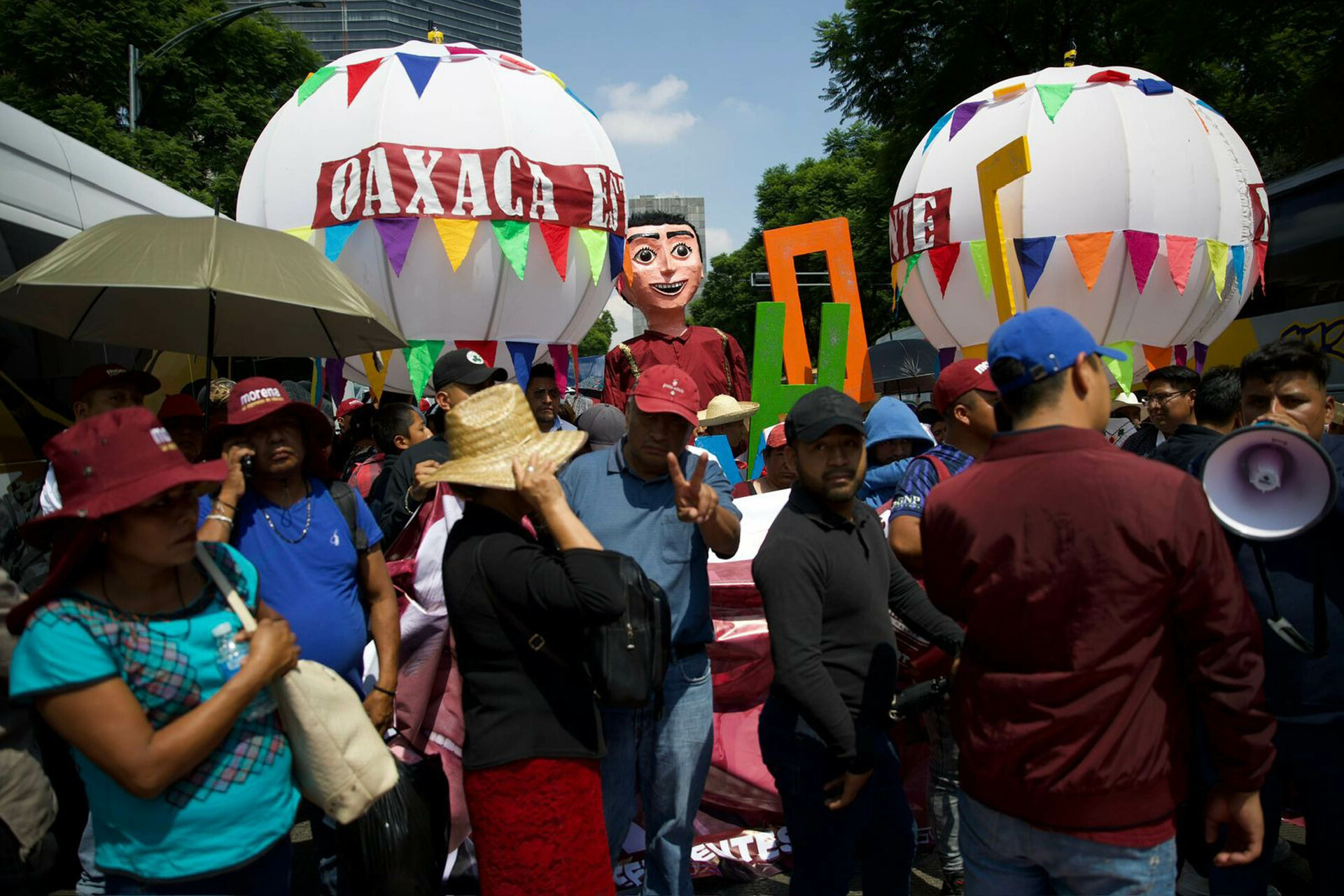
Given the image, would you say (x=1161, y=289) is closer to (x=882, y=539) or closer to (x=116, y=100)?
(x=882, y=539)

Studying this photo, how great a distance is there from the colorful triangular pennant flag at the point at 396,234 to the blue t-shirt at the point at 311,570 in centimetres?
231

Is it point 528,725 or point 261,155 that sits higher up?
point 261,155

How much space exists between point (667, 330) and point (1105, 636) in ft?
17.0

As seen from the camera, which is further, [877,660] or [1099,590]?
[877,660]

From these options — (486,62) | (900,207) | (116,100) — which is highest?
(116,100)

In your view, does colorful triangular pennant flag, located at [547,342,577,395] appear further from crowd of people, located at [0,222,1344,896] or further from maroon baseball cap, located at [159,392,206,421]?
crowd of people, located at [0,222,1344,896]

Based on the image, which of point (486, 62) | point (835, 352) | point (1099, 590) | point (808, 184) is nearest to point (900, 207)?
point (835, 352)

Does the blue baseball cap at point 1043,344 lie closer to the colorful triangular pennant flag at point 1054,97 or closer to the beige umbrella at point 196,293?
the beige umbrella at point 196,293

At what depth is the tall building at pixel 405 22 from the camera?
109 metres

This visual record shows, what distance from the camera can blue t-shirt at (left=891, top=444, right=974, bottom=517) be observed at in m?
3.07

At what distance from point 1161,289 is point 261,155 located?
19.3ft

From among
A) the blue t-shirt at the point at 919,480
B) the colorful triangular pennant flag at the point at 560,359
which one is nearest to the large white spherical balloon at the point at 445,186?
the colorful triangular pennant flag at the point at 560,359

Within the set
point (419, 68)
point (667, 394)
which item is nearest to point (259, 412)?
point (667, 394)

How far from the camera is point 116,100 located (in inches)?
788
